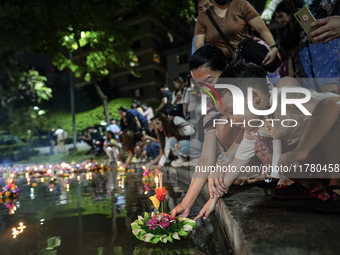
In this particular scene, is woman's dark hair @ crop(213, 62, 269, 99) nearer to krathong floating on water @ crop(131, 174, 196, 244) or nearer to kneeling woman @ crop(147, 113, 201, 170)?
krathong floating on water @ crop(131, 174, 196, 244)

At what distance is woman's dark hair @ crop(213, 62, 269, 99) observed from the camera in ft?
7.14

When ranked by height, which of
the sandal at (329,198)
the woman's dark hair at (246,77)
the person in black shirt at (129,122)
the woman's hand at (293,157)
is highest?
the woman's dark hair at (246,77)

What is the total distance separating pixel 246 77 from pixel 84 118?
2298cm

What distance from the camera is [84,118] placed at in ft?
78.4

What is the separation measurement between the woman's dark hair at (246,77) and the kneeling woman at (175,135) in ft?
12.0

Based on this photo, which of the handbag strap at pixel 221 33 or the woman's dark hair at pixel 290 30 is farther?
the woman's dark hair at pixel 290 30

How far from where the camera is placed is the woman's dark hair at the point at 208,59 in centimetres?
268

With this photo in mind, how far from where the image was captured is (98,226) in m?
2.38

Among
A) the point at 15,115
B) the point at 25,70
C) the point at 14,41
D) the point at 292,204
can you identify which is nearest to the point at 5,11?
the point at 14,41

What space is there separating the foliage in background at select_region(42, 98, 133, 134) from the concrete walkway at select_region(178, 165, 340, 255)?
74.3ft

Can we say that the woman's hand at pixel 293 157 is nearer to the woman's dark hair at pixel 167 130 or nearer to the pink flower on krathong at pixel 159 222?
the pink flower on krathong at pixel 159 222

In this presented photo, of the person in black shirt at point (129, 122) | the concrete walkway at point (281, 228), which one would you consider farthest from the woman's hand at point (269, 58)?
the person in black shirt at point (129, 122)

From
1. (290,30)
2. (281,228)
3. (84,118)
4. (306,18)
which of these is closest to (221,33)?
(290,30)

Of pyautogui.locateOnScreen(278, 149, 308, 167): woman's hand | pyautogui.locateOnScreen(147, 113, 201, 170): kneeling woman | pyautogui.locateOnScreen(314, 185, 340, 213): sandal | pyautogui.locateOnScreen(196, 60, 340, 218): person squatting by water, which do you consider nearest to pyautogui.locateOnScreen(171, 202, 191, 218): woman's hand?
pyautogui.locateOnScreen(196, 60, 340, 218): person squatting by water
